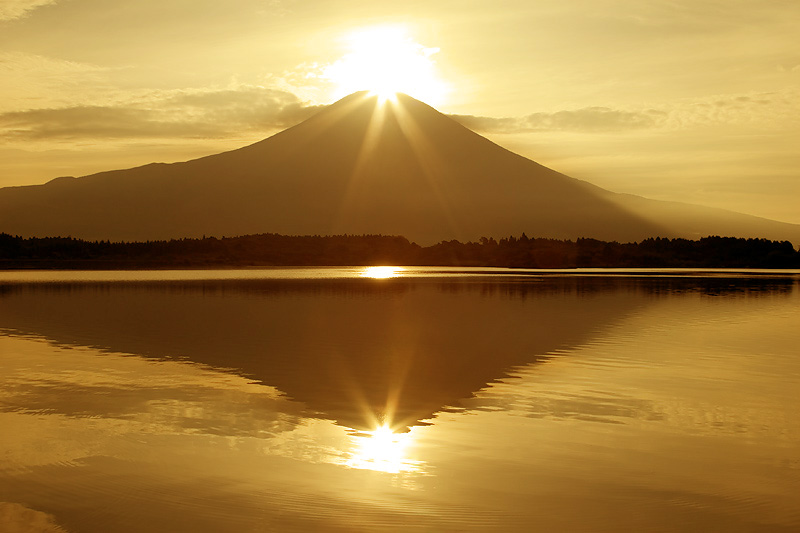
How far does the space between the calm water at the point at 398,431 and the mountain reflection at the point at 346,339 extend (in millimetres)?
118

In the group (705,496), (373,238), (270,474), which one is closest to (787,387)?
(705,496)

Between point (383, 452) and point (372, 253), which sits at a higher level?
point (372, 253)

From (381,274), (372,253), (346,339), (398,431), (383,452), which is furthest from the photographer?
(372,253)

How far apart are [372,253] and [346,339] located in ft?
464

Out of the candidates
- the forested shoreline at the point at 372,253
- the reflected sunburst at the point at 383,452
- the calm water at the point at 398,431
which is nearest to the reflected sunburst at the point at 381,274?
the forested shoreline at the point at 372,253

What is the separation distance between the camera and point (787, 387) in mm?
17203

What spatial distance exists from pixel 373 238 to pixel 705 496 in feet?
523

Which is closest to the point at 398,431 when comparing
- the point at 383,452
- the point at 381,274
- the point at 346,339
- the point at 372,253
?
the point at 383,452

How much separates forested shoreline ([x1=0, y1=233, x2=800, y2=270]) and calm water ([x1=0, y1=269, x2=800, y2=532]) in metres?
113

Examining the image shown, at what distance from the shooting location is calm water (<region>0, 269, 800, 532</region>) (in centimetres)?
923

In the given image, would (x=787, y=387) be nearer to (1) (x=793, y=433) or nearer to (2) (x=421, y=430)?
(1) (x=793, y=433)

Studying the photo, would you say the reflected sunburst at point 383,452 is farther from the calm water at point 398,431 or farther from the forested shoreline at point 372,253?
the forested shoreline at point 372,253

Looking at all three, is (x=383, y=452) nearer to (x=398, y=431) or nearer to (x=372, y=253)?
(x=398, y=431)

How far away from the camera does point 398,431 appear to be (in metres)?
12.9
